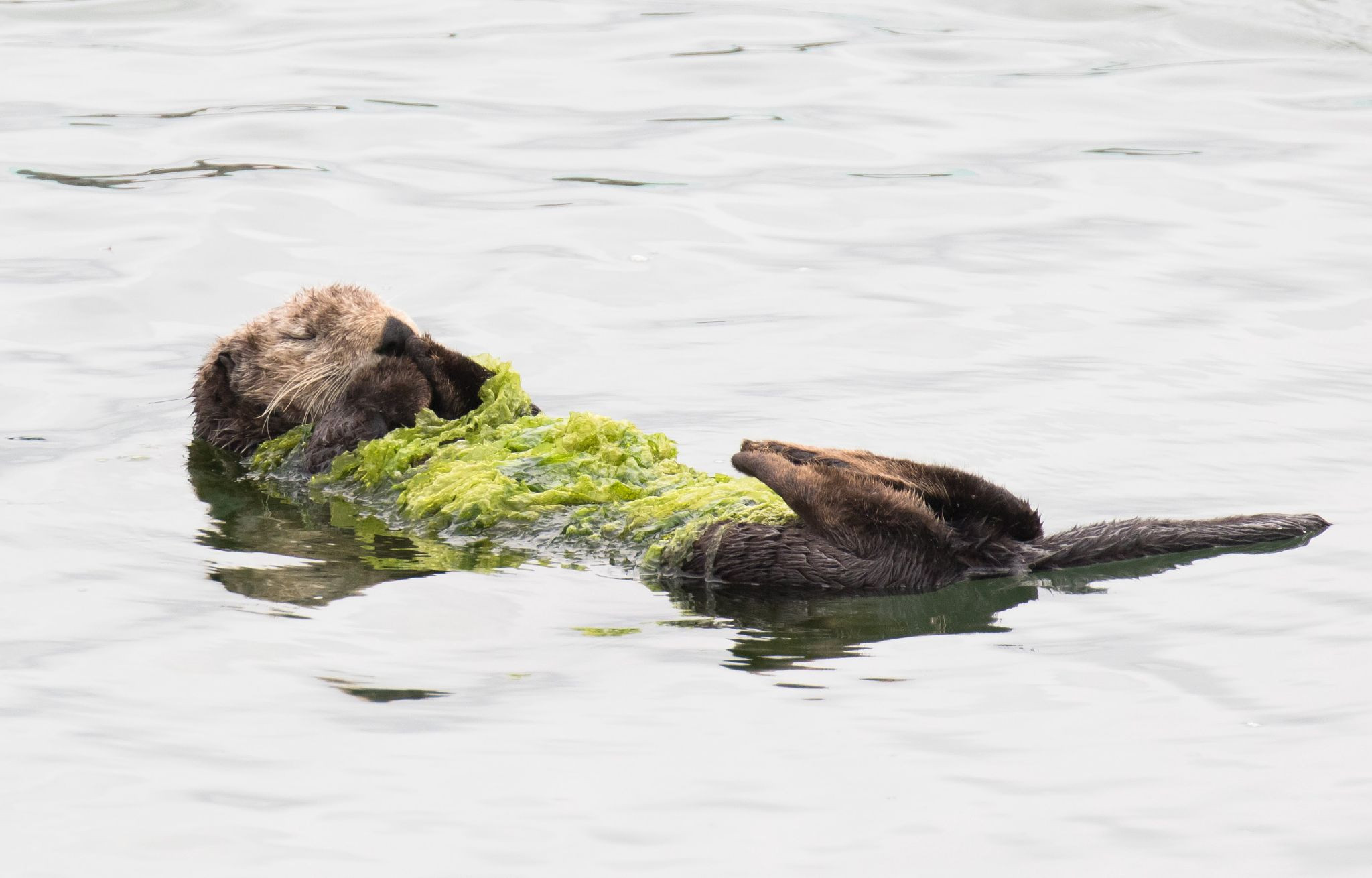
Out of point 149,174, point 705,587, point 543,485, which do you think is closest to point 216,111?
point 149,174

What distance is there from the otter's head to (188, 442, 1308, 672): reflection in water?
1.43 ft

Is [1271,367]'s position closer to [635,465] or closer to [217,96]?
[635,465]

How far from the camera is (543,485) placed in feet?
17.6

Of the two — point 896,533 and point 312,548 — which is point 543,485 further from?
point 896,533

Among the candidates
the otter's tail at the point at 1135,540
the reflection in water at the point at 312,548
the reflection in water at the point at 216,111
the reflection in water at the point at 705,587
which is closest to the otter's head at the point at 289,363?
the reflection in water at the point at 312,548

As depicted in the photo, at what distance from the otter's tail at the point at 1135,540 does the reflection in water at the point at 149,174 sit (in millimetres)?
7112

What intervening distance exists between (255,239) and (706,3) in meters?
6.73

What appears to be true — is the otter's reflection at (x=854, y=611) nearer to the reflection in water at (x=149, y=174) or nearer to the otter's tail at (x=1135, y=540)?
the otter's tail at (x=1135, y=540)

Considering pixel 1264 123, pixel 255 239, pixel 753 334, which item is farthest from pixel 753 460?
pixel 1264 123

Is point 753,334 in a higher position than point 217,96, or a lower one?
lower

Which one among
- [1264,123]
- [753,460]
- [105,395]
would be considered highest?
[1264,123]

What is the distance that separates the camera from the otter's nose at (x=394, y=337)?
579cm

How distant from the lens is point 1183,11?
46.6 ft

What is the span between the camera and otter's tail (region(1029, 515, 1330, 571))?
4746mm
